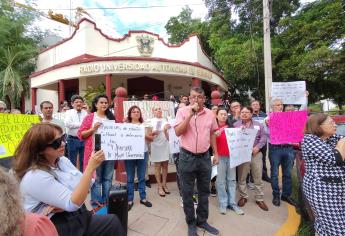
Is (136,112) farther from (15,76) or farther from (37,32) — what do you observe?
(37,32)

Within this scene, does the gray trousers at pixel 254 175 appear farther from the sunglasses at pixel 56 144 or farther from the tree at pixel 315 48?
the tree at pixel 315 48

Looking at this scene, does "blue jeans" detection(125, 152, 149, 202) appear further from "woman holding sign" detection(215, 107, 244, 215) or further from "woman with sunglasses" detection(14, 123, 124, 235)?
A: "woman with sunglasses" detection(14, 123, 124, 235)

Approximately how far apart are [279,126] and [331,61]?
8.33 meters

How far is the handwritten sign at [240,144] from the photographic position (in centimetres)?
399

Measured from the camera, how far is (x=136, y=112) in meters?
4.40

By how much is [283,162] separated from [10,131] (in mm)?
4201

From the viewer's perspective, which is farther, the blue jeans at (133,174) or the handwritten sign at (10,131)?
the blue jeans at (133,174)

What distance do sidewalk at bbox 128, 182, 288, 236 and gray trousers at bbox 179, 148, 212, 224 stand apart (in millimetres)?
365

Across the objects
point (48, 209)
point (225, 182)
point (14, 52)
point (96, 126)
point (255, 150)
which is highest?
point (14, 52)

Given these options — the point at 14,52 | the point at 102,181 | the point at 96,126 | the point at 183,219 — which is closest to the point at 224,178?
the point at 183,219

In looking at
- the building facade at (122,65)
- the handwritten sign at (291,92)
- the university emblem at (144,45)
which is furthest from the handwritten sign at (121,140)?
the university emblem at (144,45)

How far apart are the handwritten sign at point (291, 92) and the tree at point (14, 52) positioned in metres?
15.7

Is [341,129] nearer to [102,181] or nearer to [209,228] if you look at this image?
Answer: [209,228]

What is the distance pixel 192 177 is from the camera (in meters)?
3.35
